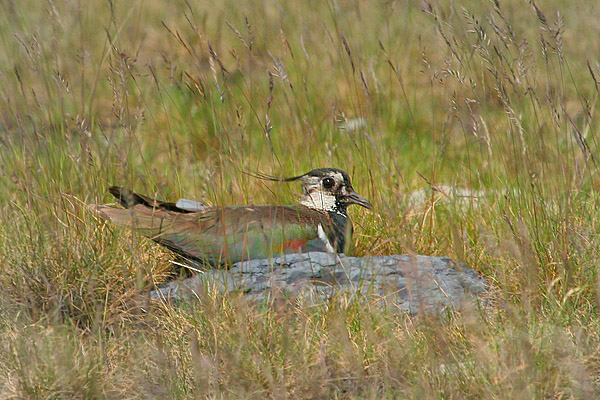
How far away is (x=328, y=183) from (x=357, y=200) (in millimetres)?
214

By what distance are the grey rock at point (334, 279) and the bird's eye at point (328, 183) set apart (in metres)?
0.87

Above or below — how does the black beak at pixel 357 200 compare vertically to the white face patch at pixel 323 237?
above

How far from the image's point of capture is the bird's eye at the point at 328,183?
4469 millimetres

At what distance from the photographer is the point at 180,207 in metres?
4.09

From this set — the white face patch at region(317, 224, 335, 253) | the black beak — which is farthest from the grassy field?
the white face patch at region(317, 224, 335, 253)

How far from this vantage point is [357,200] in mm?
4371

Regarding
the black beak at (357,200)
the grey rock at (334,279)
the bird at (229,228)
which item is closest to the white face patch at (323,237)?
the bird at (229,228)

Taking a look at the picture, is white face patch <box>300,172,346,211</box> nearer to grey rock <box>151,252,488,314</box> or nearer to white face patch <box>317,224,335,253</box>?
white face patch <box>317,224,335,253</box>

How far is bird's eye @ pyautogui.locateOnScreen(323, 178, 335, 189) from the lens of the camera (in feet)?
14.7

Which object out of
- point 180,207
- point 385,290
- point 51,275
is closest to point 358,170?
point 180,207

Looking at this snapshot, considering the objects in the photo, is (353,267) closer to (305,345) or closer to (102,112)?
(305,345)

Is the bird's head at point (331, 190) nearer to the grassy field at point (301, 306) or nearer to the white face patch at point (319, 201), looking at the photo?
the white face patch at point (319, 201)

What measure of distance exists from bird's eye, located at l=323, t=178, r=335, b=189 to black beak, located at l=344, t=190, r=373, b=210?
0.36 feet

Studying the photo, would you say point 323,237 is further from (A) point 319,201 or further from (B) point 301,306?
(B) point 301,306
